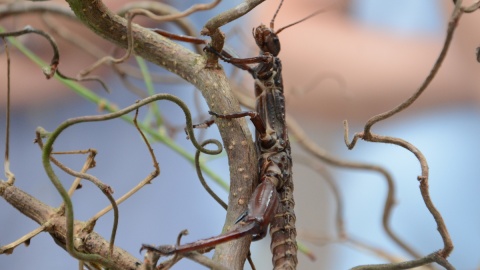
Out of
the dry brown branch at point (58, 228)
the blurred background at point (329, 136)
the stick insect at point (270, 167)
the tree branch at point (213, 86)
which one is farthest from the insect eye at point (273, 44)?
the blurred background at point (329, 136)

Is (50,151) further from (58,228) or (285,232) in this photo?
(285,232)

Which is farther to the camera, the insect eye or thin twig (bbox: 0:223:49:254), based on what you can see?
the insect eye

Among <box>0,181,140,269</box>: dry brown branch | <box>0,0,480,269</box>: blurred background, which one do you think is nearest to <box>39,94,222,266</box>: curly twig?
<box>0,181,140,269</box>: dry brown branch

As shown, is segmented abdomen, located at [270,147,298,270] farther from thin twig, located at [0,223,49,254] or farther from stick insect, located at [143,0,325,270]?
thin twig, located at [0,223,49,254]

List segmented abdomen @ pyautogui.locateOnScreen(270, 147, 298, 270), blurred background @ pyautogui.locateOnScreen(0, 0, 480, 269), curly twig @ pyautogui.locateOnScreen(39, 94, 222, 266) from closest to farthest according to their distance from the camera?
curly twig @ pyautogui.locateOnScreen(39, 94, 222, 266)
segmented abdomen @ pyautogui.locateOnScreen(270, 147, 298, 270)
blurred background @ pyautogui.locateOnScreen(0, 0, 480, 269)

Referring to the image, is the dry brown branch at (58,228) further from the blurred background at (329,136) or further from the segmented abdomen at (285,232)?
the blurred background at (329,136)
